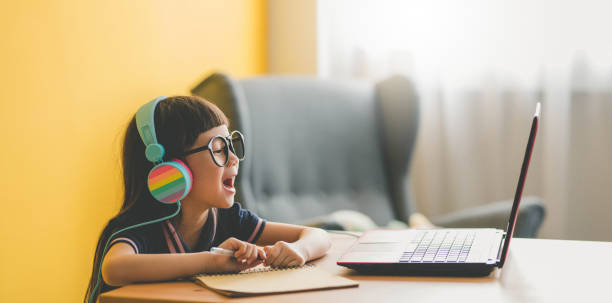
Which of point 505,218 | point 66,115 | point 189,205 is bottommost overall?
point 505,218

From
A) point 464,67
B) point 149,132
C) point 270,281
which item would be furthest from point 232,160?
point 464,67

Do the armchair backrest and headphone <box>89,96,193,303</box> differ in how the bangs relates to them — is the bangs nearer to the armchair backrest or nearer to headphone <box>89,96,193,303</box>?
headphone <box>89,96,193,303</box>

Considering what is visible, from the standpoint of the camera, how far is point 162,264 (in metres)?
0.78

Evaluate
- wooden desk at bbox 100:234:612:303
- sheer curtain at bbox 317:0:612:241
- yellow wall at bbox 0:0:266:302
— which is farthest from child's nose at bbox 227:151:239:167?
sheer curtain at bbox 317:0:612:241

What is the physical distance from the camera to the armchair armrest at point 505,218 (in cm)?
180

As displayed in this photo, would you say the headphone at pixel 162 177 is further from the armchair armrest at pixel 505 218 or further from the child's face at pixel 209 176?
the armchair armrest at pixel 505 218

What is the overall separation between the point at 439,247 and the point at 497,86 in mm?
1739

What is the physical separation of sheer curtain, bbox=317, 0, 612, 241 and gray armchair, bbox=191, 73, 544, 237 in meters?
0.35

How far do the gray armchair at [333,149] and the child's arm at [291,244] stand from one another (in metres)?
0.76

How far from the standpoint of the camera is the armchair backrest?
1966mm

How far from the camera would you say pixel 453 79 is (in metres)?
2.50

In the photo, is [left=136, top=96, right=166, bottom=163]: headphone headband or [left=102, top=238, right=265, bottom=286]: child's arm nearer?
[left=102, top=238, right=265, bottom=286]: child's arm

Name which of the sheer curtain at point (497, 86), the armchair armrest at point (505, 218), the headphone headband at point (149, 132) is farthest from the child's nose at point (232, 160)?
the sheer curtain at point (497, 86)

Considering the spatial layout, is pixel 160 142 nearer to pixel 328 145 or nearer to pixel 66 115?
pixel 66 115
